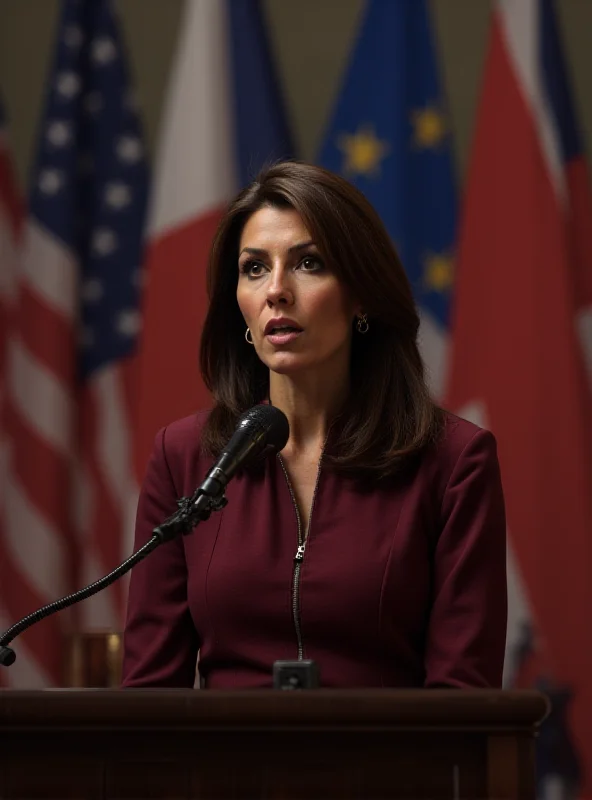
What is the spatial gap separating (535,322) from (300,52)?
4.32 ft

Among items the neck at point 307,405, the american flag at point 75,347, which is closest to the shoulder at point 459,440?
the neck at point 307,405

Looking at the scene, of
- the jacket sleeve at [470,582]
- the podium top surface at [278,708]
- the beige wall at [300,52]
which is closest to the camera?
the podium top surface at [278,708]

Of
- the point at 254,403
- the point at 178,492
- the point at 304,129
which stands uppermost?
the point at 304,129

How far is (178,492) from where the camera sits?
6.40 ft

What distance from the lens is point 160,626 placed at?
6.20 feet

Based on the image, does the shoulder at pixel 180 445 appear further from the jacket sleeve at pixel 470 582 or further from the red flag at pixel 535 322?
the red flag at pixel 535 322

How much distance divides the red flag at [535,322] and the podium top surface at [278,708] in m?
2.37

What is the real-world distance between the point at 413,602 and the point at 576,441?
1840 millimetres

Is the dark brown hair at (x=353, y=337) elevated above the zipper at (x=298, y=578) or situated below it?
above

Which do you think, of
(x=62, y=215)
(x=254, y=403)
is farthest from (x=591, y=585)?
(x=62, y=215)

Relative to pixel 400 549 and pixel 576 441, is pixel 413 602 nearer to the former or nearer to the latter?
pixel 400 549

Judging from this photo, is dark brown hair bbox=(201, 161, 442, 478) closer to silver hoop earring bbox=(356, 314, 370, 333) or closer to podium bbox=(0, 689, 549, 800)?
silver hoop earring bbox=(356, 314, 370, 333)

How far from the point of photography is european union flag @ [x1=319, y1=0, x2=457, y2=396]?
3.78m

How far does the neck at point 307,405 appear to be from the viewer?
1.96 meters
